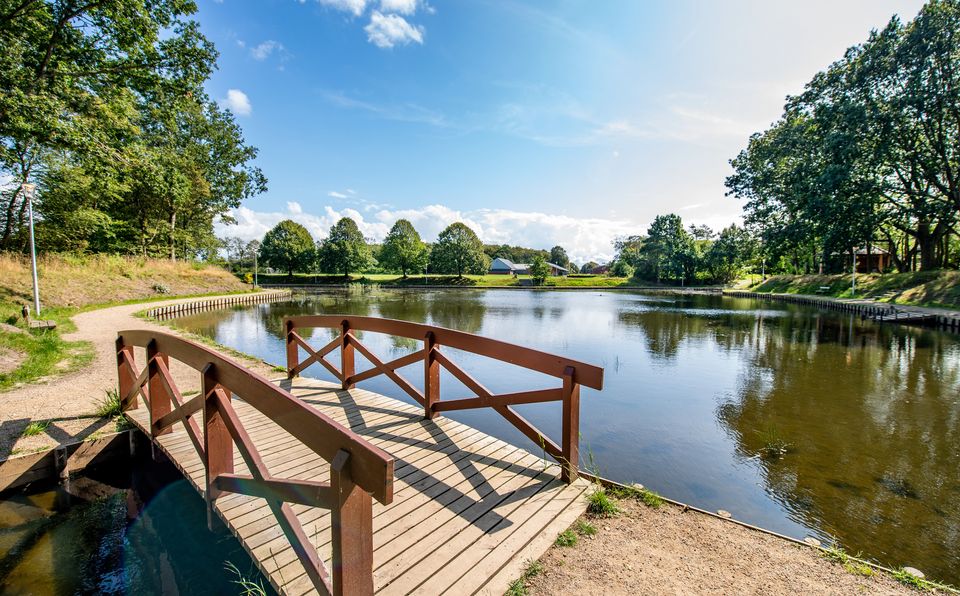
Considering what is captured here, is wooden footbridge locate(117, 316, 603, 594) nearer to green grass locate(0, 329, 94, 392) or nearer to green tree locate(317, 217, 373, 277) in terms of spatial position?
green grass locate(0, 329, 94, 392)

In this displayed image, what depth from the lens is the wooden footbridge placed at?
1.86m

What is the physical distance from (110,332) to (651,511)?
16.0m

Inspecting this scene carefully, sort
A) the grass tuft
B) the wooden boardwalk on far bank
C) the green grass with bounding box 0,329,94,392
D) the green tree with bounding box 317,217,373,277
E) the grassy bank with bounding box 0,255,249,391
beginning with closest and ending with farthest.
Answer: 1. the wooden boardwalk on far bank
2. the grass tuft
3. the green grass with bounding box 0,329,94,392
4. the grassy bank with bounding box 0,255,249,391
5. the green tree with bounding box 317,217,373,277

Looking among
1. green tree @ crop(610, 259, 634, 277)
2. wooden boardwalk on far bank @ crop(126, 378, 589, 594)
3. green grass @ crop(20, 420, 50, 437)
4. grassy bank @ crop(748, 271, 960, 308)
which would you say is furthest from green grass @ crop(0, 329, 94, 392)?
green tree @ crop(610, 259, 634, 277)

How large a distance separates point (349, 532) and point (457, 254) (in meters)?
65.2

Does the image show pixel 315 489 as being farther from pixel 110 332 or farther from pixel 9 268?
pixel 9 268

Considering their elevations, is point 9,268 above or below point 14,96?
below

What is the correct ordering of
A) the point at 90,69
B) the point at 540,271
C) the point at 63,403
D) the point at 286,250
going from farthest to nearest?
the point at 286,250 < the point at 540,271 < the point at 90,69 < the point at 63,403

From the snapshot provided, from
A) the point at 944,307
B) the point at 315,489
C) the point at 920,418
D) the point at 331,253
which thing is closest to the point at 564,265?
the point at 331,253

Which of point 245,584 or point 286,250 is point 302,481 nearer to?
point 245,584

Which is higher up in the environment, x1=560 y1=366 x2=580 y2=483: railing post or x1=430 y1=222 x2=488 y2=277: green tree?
x1=430 y1=222 x2=488 y2=277: green tree

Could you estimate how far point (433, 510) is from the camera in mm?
3082

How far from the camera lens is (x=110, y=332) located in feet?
41.4

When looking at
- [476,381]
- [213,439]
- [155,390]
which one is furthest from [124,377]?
[476,381]
